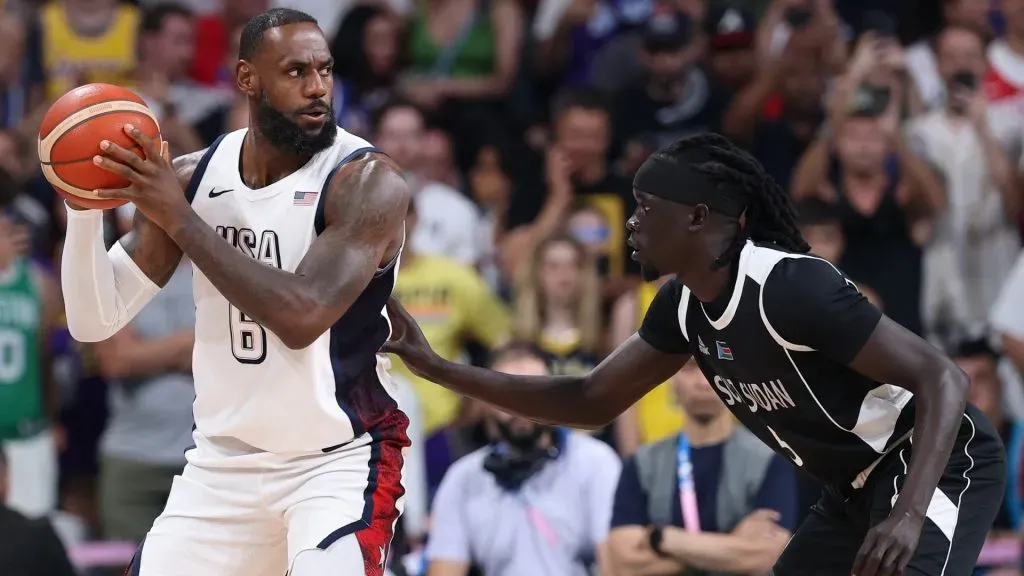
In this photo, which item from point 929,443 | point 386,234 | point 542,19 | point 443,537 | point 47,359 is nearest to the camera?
point 929,443

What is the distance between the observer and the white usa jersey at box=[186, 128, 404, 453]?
181 inches

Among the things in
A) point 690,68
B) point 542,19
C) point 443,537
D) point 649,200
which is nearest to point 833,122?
point 690,68

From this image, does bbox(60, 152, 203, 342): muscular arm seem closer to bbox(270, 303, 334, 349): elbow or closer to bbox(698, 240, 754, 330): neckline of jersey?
bbox(270, 303, 334, 349): elbow

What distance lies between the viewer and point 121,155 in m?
4.28

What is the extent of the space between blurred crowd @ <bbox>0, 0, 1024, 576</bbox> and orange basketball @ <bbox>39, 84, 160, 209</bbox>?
2.94 meters

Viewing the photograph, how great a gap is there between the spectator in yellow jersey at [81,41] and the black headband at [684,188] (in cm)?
609

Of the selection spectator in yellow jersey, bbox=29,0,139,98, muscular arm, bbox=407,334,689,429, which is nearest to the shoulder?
spectator in yellow jersey, bbox=29,0,139,98

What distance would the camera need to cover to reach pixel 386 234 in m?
4.55

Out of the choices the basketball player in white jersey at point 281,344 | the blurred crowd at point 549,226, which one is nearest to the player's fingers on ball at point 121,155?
the basketball player in white jersey at point 281,344

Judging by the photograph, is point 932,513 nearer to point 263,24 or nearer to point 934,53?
point 263,24

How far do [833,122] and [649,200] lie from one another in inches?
183

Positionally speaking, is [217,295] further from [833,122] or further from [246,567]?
[833,122]

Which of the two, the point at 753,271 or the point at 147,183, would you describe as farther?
the point at 753,271

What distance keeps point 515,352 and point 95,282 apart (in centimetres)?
311
